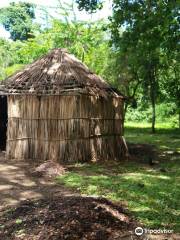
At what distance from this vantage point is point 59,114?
14.1 m

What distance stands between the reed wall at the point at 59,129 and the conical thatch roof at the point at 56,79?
11.7 inches

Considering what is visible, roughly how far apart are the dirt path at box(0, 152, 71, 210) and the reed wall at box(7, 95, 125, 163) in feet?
3.73

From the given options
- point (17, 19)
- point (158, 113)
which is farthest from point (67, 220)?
point (17, 19)

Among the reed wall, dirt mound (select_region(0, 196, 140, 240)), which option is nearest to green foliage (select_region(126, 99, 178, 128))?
the reed wall

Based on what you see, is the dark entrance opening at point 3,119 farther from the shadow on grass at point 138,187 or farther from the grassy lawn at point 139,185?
the shadow on grass at point 138,187

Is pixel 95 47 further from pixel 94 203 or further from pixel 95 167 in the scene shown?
pixel 94 203

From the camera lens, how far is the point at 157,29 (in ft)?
47.4

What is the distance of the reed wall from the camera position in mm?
14078

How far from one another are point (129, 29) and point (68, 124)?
163 inches

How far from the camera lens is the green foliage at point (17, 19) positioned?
49244 mm

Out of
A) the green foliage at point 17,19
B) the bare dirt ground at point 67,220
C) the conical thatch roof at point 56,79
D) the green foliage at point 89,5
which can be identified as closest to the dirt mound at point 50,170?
the conical thatch roof at point 56,79

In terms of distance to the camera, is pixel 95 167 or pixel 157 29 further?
pixel 157 29

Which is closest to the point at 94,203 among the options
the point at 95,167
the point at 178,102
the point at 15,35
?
the point at 95,167

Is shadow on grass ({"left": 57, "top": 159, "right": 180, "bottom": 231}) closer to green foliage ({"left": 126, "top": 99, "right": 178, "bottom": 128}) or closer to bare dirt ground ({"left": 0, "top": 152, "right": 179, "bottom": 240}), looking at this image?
bare dirt ground ({"left": 0, "top": 152, "right": 179, "bottom": 240})
